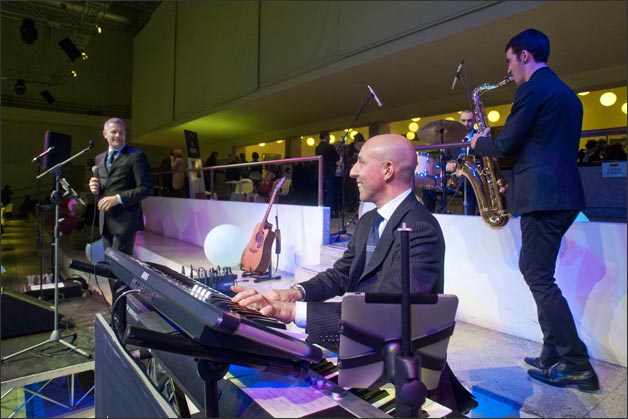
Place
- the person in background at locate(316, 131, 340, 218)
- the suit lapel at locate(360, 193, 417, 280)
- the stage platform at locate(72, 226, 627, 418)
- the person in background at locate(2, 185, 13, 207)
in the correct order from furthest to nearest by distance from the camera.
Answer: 1. the person in background at locate(2, 185, 13, 207)
2. the person in background at locate(316, 131, 340, 218)
3. the stage platform at locate(72, 226, 627, 418)
4. the suit lapel at locate(360, 193, 417, 280)

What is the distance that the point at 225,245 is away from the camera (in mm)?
4191

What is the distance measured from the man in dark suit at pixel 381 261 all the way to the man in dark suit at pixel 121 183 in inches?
81.5

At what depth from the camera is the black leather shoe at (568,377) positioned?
5.69ft

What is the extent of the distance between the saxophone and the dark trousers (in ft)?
2.50

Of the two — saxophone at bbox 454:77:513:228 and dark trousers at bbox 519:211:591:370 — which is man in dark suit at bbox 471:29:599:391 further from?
saxophone at bbox 454:77:513:228

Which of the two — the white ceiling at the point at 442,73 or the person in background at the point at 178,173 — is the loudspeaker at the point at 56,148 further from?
the white ceiling at the point at 442,73

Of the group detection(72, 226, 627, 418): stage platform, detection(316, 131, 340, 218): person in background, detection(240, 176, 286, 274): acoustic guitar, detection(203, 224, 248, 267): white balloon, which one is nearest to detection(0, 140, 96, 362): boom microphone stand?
detection(203, 224, 248, 267): white balloon

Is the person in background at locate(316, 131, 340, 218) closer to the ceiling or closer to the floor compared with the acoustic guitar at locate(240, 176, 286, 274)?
closer to the ceiling

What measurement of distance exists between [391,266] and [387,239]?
0.11 m

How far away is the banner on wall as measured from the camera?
6.96m

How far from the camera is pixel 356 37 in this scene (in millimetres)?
6285

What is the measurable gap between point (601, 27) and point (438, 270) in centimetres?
535

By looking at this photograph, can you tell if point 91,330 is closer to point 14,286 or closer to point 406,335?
point 14,286

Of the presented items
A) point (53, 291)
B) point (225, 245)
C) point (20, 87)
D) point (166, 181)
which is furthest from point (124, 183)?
point (20, 87)
